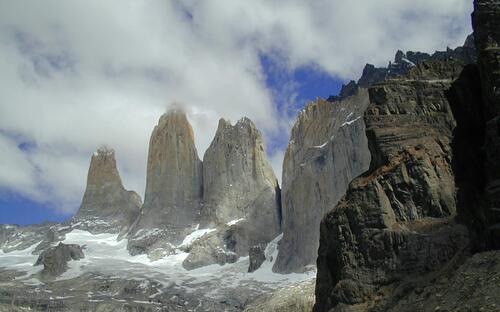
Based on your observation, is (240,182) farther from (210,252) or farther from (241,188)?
(210,252)

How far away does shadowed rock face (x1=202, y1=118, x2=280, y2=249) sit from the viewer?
179000 millimetres

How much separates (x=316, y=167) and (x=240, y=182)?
41.0m

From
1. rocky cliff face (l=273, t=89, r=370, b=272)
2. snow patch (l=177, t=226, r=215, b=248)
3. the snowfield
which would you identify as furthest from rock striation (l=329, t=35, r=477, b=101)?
snow patch (l=177, t=226, r=215, b=248)

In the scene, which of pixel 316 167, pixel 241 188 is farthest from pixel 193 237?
pixel 316 167

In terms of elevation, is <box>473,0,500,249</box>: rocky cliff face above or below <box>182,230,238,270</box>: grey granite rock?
below

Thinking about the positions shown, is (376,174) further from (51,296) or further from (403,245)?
(51,296)

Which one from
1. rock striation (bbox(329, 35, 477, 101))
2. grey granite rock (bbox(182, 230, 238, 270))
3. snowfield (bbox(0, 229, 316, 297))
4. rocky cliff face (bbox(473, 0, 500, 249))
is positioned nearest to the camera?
rocky cliff face (bbox(473, 0, 500, 249))

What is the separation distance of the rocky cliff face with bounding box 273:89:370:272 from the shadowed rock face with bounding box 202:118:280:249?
1489 centimetres

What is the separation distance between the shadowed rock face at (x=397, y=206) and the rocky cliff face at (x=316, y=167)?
3485 inches

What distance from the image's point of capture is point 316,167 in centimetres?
14950

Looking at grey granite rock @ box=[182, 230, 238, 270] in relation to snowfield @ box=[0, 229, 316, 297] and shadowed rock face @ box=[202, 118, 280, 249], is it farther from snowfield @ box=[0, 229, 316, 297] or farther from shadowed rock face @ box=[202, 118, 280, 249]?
shadowed rock face @ box=[202, 118, 280, 249]

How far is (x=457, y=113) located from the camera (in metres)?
32.0

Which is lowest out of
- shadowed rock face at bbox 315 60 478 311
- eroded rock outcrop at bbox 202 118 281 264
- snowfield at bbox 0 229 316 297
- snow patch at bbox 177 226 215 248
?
shadowed rock face at bbox 315 60 478 311

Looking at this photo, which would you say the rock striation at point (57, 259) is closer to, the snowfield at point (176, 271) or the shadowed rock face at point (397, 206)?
the snowfield at point (176, 271)
